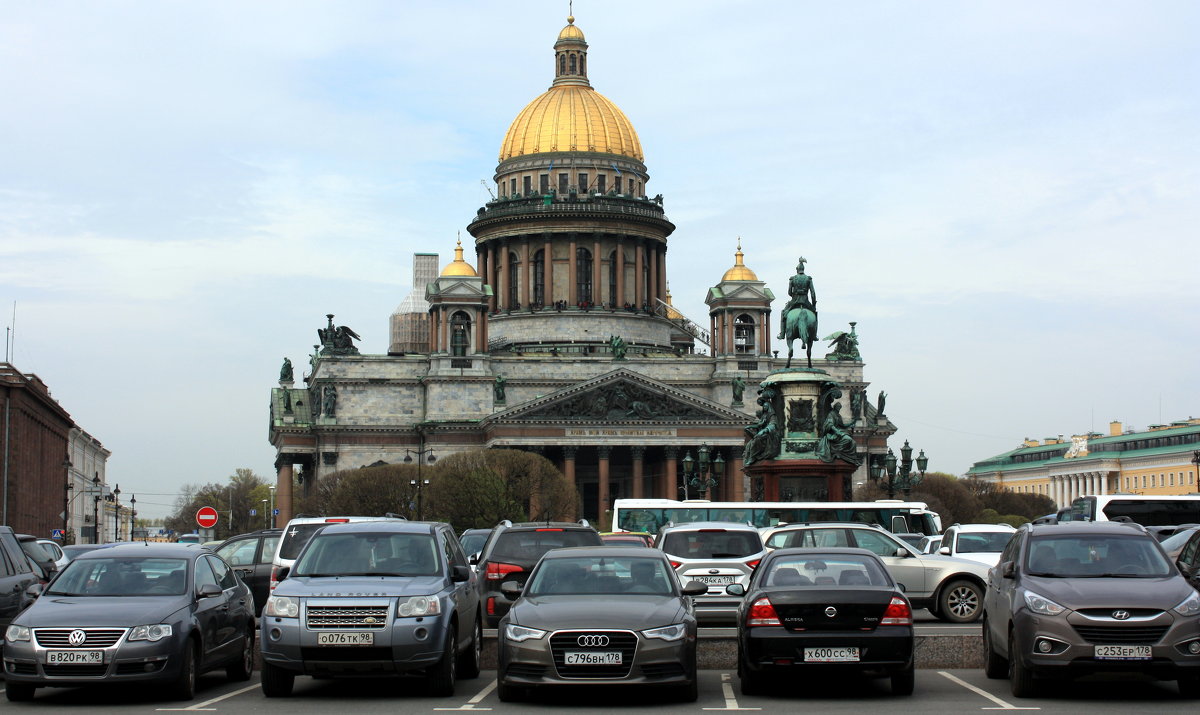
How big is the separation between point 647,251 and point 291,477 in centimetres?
3286

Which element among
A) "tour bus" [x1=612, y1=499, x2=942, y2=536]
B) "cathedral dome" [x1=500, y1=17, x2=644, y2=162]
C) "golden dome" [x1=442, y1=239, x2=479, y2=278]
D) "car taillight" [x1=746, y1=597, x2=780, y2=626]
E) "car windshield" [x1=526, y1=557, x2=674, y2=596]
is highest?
"cathedral dome" [x1=500, y1=17, x2=644, y2=162]

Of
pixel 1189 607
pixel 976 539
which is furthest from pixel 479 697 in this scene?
pixel 976 539

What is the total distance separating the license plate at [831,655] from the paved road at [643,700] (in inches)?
18.9

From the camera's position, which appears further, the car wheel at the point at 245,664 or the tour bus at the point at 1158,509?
the tour bus at the point at 1158,509

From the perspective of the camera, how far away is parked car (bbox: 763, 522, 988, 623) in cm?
3206

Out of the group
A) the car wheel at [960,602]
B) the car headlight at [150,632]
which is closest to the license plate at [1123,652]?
the car headlight at [150,632]

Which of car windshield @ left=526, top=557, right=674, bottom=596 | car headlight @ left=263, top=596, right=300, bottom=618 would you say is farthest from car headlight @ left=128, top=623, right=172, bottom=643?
car windshield @ left=526, top=557, right=674, bottom=596

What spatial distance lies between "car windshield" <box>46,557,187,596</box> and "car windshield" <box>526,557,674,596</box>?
14.4 ft

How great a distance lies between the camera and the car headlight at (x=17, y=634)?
2048cm

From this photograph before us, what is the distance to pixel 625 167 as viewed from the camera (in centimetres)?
13650

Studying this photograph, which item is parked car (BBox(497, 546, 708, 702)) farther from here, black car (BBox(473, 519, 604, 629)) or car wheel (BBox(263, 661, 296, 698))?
black car (BBox(473, 519, 604, 629))

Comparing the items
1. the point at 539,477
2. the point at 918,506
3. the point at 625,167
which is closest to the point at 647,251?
the point at 625,167

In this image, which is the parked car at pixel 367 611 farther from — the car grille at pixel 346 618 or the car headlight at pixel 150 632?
the car headlight at pixel 150 632

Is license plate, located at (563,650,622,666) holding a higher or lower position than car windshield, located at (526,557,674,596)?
lower
